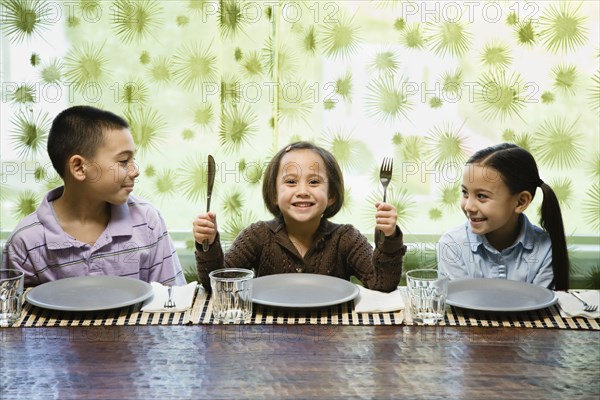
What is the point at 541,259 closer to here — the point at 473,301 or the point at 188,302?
the point at 473,301

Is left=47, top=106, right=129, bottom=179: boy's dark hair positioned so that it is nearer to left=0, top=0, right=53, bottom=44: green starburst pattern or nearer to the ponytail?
left=0, top=0, right=53, bottom=44: green starburst pattern

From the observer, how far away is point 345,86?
9.04 feet

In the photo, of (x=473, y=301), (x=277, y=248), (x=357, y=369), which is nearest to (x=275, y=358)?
(x=357, y=369)

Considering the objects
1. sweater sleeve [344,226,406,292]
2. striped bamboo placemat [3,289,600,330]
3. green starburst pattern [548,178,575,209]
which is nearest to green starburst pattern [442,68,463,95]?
green starburst pattern [548,178,575,209]

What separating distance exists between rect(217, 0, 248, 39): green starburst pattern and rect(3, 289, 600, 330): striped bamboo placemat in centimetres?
152

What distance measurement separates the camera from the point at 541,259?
83.5 inches

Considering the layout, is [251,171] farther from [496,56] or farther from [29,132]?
[496,56]

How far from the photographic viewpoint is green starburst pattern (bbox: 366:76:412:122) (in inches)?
109

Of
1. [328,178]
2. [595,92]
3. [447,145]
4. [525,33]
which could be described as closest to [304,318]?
[328,178]

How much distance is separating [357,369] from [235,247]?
0.94m

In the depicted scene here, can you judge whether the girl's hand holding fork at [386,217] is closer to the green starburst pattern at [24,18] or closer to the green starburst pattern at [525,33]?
the green starburst pattern at [525,33]

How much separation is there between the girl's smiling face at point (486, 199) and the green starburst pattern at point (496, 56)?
0.76m

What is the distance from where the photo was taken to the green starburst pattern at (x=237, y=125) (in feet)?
9.07

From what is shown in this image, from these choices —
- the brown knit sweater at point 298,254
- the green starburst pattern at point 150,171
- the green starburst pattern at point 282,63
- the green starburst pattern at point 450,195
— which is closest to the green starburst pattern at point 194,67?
the green starburst pattern at point 282,63
